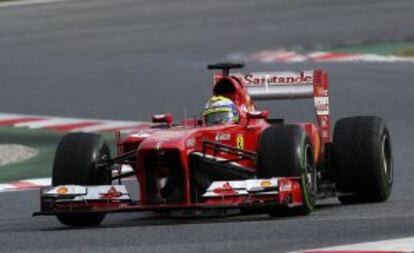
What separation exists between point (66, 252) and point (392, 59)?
17036 millimetres

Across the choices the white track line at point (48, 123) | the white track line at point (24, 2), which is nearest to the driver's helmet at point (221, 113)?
the white track line at point (48, 123)

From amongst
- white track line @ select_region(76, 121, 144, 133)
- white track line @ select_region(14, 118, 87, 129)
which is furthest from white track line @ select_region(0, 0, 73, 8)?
white track line @ select_region(76, 121, 144, 133)

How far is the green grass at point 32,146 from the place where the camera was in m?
Answer: 18.6

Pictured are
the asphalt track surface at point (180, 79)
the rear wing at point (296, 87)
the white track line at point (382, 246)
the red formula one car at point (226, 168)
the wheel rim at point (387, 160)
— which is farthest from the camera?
the rear wing at point (296, 87)

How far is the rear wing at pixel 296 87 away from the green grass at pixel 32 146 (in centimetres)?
399

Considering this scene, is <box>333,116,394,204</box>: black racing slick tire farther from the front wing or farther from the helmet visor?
the front wing

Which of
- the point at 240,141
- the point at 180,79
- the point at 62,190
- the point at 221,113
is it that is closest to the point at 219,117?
the point at 221,113

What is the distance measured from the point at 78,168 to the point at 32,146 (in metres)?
7.55

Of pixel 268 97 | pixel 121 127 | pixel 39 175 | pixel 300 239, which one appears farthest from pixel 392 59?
pixel 300 239

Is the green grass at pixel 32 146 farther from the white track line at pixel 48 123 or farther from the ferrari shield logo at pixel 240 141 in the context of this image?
the ferrari shield logo at pixel 240 141

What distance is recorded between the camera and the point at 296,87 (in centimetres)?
1514

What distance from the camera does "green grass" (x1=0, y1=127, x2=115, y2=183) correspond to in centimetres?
1864

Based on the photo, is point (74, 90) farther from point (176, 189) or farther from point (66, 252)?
point (66, 252)

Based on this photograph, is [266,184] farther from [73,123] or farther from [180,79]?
[180,79]
